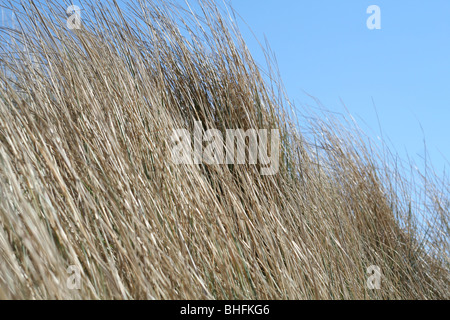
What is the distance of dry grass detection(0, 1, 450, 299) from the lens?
1128 millimetres

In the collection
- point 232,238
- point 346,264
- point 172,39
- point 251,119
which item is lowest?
point 346,264

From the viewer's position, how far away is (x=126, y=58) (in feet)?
6.31

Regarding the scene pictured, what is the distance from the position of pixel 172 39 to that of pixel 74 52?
450mm

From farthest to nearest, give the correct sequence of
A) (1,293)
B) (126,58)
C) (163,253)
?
(126,58)
(163,253)
(1,293)

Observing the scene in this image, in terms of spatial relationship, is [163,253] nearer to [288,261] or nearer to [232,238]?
[232,238]

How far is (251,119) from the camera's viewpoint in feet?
6.50

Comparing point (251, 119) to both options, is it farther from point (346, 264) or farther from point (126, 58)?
point (346, 264)

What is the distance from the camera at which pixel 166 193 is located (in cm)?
144

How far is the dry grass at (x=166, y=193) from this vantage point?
1128mm
